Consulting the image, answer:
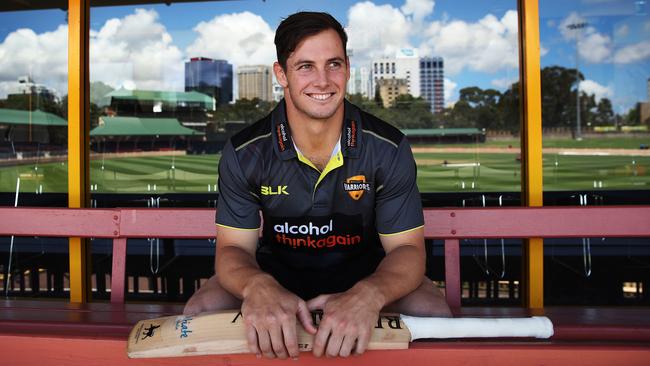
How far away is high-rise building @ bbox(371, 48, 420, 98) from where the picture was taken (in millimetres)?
14523

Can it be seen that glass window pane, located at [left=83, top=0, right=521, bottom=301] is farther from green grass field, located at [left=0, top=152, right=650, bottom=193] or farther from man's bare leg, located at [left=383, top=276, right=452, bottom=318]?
man's bare leg, located at [left=383, top=276, right=452, bottom=318]

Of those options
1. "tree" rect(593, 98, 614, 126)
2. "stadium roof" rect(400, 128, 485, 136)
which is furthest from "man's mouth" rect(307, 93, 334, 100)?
"tree" rect(593, 98, 614, 126)

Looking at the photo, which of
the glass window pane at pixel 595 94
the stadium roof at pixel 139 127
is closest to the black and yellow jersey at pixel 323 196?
the glass window pane at pixel 595 94

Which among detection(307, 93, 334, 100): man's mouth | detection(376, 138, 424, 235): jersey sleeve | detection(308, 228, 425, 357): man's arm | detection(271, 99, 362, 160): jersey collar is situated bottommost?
detection(308, 228, 425, 357): man's arm

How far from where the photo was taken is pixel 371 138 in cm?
177

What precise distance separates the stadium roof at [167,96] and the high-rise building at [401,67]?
4.41 m

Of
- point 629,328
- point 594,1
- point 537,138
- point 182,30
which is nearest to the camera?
point 629,328

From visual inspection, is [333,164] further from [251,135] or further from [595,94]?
[595,94]

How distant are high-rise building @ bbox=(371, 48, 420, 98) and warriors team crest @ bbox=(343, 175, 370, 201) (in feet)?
43.4

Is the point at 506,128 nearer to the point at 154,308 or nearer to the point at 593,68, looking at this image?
the point at 593,68

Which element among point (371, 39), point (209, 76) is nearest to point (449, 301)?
point (371, 39)

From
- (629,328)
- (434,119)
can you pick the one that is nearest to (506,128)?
(434,119)

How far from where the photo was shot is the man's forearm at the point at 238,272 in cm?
144

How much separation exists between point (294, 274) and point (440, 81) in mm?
14156
